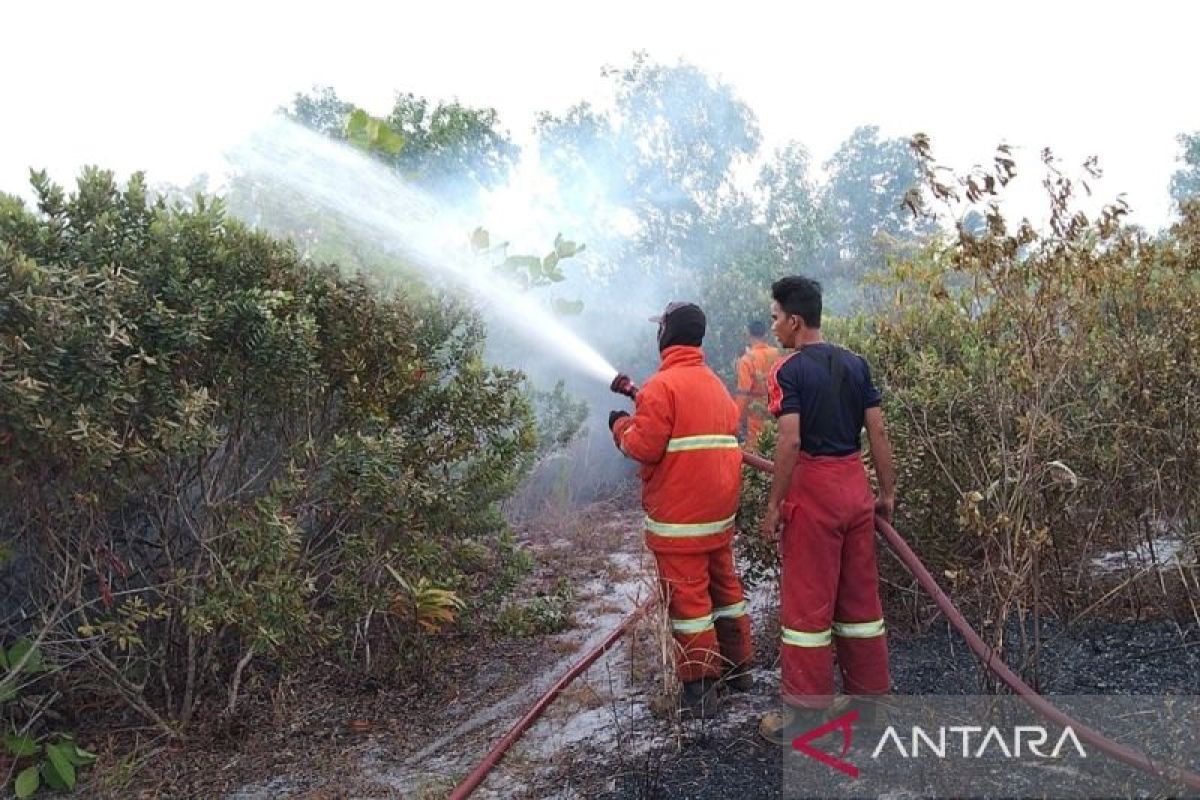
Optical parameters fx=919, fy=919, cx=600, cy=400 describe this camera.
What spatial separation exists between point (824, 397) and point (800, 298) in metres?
0.41

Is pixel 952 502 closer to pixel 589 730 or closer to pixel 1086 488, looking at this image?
pixel 1086 488

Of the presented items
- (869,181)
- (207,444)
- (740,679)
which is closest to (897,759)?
(740,679)

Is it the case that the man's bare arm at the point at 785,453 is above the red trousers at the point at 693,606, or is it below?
above

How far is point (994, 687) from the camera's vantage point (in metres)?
3.29

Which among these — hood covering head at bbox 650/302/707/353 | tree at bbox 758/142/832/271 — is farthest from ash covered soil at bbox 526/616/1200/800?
tree at bbox 758/142/832/271

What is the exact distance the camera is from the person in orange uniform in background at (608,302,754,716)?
151 inches

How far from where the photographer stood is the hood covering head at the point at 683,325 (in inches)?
160

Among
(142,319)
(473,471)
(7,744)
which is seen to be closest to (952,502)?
(473,471)

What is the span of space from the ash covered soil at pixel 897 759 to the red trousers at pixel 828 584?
0.29 m

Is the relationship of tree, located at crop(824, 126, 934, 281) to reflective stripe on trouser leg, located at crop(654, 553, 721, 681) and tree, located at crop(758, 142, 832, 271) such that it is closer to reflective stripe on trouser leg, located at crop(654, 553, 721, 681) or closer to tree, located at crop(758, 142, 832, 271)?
tree, located at crop(758, 142, 832, 271)

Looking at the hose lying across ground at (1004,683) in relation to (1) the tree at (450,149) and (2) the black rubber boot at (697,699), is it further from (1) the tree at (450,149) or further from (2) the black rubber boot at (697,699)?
(1) the tree at (450,149)

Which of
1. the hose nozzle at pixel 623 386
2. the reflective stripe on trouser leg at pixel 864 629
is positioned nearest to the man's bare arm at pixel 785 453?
the reflective stripe on trouser leg at pixel 864 629

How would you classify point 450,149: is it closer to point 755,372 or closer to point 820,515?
point 755,372

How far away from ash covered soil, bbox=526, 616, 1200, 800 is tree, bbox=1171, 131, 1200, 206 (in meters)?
27.8
